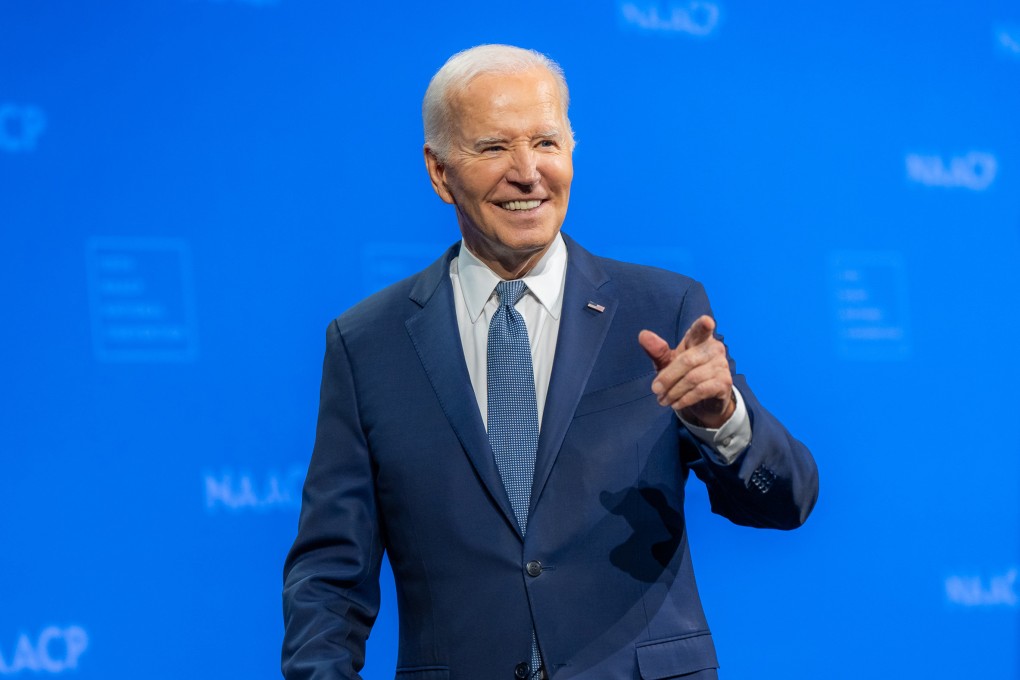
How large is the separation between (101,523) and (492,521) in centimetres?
113

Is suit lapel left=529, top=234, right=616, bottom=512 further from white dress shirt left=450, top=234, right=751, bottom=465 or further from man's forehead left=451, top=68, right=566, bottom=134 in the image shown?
man's forehead left=451, top=68, right=566, bottom=134

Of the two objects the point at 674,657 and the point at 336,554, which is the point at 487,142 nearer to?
the point at 336,554

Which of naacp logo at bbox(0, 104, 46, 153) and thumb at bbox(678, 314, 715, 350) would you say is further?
naacp logo at bbox(0, 104, 46, 153)

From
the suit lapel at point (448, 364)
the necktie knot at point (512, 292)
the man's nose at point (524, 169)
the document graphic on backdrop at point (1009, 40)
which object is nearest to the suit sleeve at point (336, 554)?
the suit lapel at point (448, 364)

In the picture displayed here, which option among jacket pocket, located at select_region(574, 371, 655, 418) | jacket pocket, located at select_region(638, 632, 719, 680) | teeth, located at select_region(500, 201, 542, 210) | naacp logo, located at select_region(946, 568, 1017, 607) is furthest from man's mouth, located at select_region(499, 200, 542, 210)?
naacp logo, located at select_region(946, 568, 1017, 607)

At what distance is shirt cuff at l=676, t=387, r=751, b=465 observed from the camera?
5.26 ft

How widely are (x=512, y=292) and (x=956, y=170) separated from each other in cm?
168

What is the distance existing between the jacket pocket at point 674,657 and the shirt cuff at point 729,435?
278mm

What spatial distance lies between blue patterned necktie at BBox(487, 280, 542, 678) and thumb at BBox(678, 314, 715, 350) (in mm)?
331

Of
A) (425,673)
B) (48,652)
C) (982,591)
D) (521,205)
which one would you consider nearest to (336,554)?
(425,673)

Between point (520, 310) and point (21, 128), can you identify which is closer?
point (520, 310)

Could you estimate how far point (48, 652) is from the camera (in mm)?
2443

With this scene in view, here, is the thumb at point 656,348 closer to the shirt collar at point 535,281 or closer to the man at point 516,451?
the man at point 516,451

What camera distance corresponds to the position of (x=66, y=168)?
2582 millimetres
